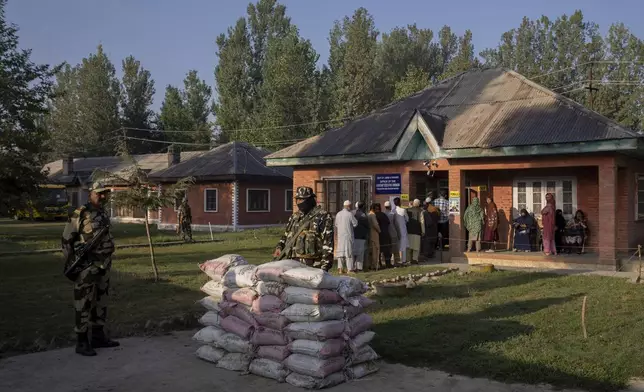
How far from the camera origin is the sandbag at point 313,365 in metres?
5.86

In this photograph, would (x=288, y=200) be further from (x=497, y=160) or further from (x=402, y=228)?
(x=497, y=160)

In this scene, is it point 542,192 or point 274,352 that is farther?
point 542,192

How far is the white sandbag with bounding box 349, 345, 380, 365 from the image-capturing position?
6273 millimetres

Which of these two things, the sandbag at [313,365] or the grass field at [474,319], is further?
the grass field at [474,319]

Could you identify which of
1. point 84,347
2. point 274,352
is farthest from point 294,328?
point 84,347

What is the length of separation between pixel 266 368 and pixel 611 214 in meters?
11.6

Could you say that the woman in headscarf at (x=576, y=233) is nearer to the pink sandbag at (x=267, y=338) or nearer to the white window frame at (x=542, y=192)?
the white window frame at (x=542, y=192)

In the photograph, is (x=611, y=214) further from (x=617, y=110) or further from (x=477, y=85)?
(x=617, y=110)

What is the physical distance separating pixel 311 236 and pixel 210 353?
176cm

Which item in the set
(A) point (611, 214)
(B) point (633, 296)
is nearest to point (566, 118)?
(A) point (611, 214)

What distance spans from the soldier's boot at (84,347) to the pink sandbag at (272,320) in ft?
7.07

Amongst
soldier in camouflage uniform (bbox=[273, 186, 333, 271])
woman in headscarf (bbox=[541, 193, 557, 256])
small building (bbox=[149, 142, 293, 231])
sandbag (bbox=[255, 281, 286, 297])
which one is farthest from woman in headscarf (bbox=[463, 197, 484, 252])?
small building (bbox=[149, 142, 293, 231])

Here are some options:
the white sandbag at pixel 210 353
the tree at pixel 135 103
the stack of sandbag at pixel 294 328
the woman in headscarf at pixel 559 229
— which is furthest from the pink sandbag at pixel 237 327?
the tree at pixel 135 103

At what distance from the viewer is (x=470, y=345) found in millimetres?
7477
